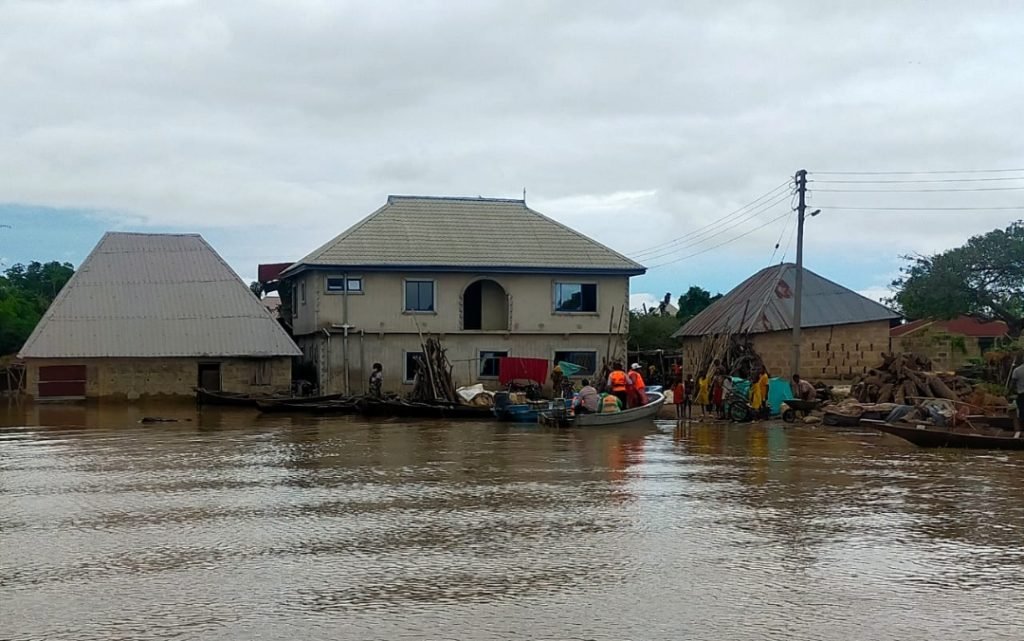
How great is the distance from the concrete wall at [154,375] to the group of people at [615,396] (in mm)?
14381

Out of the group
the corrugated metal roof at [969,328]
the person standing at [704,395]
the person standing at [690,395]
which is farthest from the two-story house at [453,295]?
the corrugated metal roof at [969,328]

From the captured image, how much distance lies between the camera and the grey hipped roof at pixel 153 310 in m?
37.4

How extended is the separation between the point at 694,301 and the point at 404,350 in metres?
33.1

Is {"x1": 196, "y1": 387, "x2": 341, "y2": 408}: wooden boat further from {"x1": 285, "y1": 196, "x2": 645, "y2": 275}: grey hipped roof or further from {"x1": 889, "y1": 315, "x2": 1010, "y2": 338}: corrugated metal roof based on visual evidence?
{"x1": 889, "y1": 315, "x2": 1010, "y2": 338}: corrugated metal roof

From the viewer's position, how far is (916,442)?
21.6m

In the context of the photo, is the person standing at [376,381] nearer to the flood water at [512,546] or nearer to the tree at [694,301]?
the flood water at [512,546]

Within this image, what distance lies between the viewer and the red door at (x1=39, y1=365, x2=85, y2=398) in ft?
122

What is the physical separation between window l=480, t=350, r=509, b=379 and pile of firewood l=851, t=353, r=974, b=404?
13.7m

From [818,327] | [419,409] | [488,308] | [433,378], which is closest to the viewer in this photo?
[419,409]

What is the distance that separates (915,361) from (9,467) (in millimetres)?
23042

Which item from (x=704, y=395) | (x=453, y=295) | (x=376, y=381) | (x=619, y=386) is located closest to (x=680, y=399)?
(x=704, y=395)

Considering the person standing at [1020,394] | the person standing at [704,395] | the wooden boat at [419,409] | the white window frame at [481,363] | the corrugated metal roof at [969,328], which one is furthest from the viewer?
the corrugated metal roof at [969,328]

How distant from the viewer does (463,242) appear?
41.5 m

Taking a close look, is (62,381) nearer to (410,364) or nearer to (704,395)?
(410,364)
